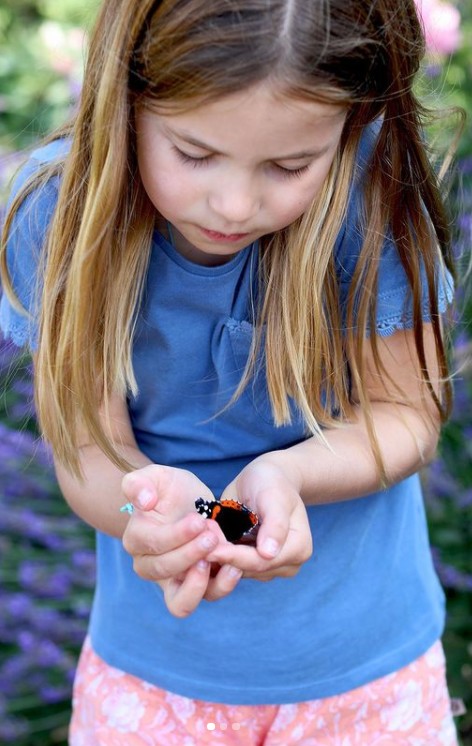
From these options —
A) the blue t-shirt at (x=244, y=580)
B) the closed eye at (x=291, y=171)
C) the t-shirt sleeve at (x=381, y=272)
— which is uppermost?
the closed eye at (x=291, y=171)

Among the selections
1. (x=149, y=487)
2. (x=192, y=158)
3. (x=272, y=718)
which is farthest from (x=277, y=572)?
(x=192, y=158)

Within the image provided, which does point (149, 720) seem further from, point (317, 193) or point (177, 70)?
point (177, 70)

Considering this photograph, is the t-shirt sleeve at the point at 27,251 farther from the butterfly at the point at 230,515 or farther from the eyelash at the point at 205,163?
the butterfly at the point at 230,515

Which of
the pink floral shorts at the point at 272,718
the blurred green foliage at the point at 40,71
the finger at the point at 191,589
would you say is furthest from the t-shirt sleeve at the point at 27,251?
the blurred green foliage at the point at 40,71

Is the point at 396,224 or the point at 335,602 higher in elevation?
the point at 396,224

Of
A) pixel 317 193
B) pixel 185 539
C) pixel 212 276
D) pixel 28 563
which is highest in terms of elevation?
pixel 317 193

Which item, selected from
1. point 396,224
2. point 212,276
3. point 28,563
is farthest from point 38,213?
point 28,563

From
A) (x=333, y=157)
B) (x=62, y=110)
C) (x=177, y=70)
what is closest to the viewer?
(x=177, y=70)
